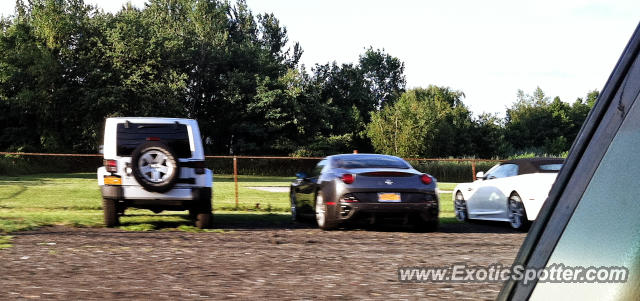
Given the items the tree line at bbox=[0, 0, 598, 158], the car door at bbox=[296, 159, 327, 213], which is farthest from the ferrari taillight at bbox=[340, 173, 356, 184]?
the tree line at bbox=[0, 0, 598, 158]

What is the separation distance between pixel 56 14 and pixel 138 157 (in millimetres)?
46941

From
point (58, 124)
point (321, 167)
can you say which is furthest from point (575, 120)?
point (321, 167)

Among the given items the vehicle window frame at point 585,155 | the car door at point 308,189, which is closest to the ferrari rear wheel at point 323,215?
the car door at point 308,189

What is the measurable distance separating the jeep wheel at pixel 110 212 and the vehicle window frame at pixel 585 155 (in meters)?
11.2

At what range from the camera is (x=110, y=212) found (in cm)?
1179

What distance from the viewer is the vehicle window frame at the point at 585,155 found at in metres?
1.15

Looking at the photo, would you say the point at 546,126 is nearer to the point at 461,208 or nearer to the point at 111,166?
the point at 461,208

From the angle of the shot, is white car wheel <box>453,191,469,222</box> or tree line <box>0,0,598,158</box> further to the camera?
tree line <box>0,0,598,158</box>

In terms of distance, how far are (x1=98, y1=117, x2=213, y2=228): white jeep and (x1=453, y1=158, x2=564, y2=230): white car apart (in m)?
5.74

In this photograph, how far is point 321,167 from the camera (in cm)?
1335

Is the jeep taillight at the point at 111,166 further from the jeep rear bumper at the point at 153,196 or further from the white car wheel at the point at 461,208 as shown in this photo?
the white car wheel at the point at 461,208

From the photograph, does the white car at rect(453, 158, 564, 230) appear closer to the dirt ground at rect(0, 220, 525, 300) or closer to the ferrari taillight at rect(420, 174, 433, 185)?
the dirt ground at rect(0, 220, 525, 300)

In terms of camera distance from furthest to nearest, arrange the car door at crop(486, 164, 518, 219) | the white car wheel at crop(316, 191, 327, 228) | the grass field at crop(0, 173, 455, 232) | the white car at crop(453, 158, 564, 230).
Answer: the car door at crop(486, 164, 518, 219), the grass field at crop(0, 173, 455, 232), the white car at crop(453, 158, 564, 230), the white car wheel at crop(316, 191, 327, 228)

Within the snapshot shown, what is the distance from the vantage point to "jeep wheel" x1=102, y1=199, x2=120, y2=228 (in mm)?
11750
